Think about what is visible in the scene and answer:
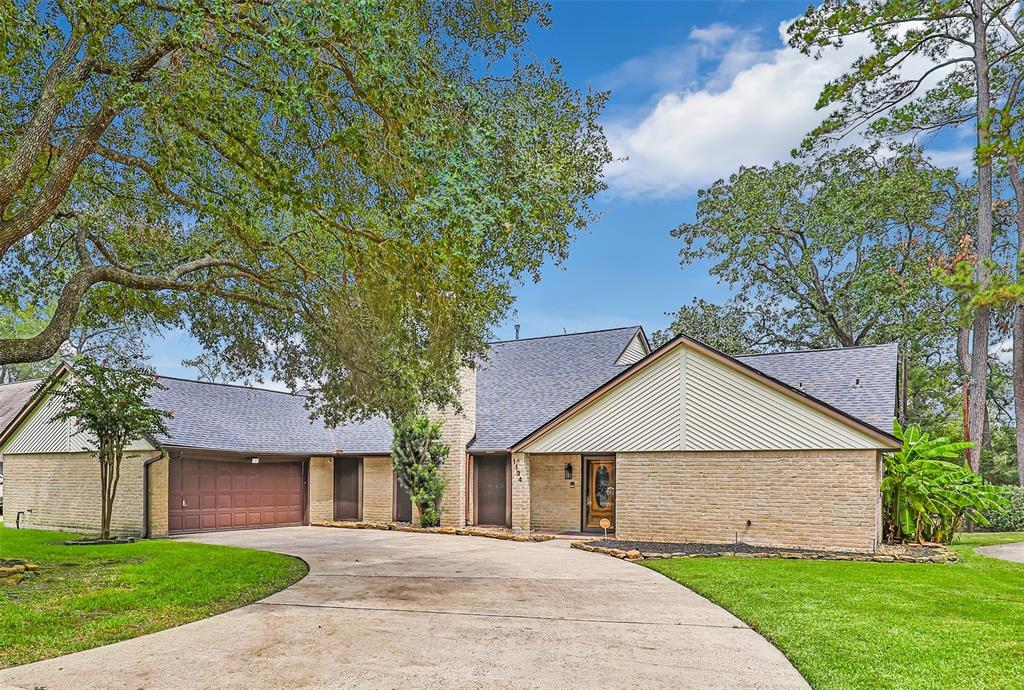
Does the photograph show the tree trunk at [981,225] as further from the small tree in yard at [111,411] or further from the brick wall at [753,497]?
the small tree in yard at [111,411]

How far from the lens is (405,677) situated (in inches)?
237

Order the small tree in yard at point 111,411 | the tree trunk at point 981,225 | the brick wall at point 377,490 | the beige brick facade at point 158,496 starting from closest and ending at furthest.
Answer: the small tree in yard at point 111,411
the beige brick facade at point 158,496
the brick wall at point 377,490
the tree trunk at point 981,225

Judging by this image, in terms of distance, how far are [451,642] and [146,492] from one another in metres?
14.3

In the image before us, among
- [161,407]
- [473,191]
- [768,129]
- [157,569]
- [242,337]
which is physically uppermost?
[768,129]

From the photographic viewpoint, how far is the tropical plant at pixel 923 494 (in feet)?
51.1

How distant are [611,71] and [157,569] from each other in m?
11.1

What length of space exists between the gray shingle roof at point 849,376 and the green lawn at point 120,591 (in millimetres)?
11763

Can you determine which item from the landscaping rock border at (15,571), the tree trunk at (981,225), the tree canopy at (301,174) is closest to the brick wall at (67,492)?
the landscaping rock border at (15,571)

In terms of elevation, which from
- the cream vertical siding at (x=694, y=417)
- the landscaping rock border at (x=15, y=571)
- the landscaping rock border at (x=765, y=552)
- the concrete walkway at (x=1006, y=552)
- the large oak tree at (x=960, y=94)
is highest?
the large oak tree at (x=960, y=94)

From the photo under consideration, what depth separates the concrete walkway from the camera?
1377 centimetres

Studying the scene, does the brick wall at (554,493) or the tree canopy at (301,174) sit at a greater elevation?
the tree canopy at (301,174)

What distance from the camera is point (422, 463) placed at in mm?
19969

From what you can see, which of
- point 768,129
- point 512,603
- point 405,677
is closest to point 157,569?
point 512,603

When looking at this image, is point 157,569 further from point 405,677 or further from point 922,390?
point 922,390
